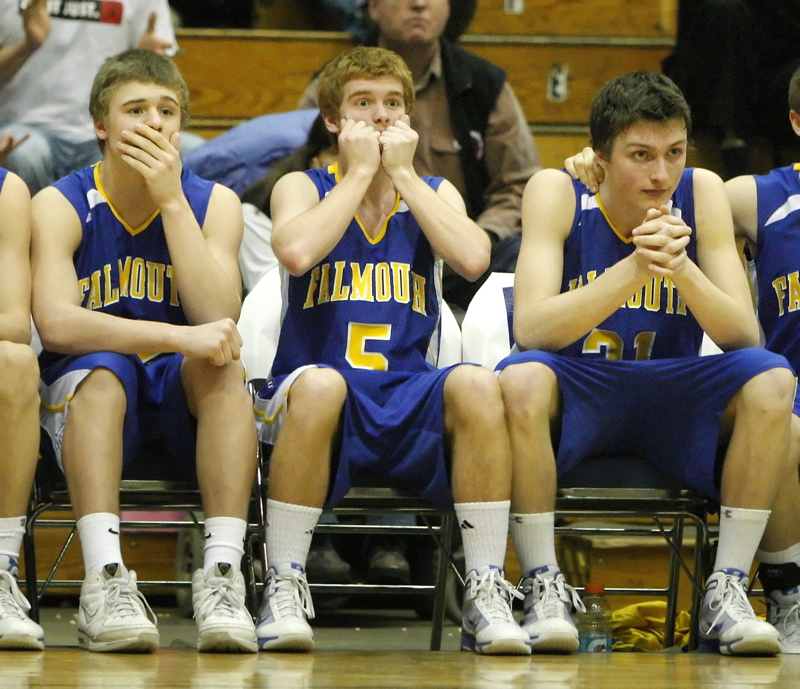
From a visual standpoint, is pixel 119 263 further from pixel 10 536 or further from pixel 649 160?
pixel 649 160

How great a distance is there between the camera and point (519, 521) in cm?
234

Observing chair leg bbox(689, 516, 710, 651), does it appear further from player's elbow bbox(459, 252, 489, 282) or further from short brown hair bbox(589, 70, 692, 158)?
short brown hair bbox(589, 70, 692, 158)

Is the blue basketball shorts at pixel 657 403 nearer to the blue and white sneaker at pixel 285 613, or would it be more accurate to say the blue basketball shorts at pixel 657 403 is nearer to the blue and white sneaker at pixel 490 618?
the blue and white sneaker at pixel 490 618

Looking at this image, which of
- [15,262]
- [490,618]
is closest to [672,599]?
[490,618]

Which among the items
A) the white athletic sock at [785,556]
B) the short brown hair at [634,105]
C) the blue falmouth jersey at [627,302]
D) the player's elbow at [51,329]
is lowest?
the white athletic sock at [785,556]

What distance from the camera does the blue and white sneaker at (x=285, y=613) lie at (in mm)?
2168

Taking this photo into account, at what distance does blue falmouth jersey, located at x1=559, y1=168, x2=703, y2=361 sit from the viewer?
2.61 metres

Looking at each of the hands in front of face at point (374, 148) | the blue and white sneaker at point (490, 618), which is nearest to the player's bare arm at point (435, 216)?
the hands in front of face at point (374, 148)

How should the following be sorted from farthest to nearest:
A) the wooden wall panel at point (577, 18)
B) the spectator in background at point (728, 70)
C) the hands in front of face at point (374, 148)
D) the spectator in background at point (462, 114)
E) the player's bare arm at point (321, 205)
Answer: the wooden wall panel at point (577, 18)
the spectator in background at point (728, 70)
the spectator in background at point (462, 114)
the hands in front of face at point (374, 148)
the player's bare arm at point (321, 205)

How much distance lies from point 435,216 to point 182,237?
530mm

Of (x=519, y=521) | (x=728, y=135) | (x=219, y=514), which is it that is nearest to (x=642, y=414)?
(x=519, y=521)

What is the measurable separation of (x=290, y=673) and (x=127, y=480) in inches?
24.6

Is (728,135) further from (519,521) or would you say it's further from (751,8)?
(519,521)

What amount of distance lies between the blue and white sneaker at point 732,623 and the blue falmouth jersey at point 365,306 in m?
0.75
